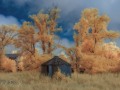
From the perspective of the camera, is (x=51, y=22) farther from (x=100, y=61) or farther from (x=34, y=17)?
(x=100, y=61)

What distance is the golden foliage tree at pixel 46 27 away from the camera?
47438mm

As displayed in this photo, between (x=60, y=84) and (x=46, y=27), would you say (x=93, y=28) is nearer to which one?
(x=46, y=27)

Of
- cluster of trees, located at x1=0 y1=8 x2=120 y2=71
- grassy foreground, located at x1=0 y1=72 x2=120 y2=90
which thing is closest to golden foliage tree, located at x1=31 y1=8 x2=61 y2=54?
cluster of trees, located at x1=0 y1=8 x2=120 y2=71

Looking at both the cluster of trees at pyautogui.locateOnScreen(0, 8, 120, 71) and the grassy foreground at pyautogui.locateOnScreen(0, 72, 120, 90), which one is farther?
the cluster of trees at pyautogui.locateOnScreen(0, 8, 120, 71)

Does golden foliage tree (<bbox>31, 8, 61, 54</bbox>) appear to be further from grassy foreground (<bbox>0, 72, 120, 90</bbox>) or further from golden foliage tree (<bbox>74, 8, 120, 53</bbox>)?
grassy foreground (<bbox>0, 72, 120, 90</bbox>)

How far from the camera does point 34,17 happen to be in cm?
4819

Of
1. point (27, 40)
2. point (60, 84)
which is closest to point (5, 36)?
point (27, 40)

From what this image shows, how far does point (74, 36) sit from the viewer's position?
45906 mm

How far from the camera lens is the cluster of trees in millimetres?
45938

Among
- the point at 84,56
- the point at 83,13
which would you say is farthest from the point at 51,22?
the point at 84,56

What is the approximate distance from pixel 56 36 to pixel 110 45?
7901 millimetres

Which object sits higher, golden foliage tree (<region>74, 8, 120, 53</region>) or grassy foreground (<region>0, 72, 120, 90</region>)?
golden foliage tree (<region>74, 8, 120, 53</region>)

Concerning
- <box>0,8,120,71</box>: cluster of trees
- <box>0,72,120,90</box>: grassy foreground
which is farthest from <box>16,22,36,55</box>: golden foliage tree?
<box>0,72,120,90</box>: grassy foreground

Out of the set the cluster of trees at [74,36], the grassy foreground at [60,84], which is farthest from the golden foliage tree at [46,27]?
the grassy foreground at [60,84]
